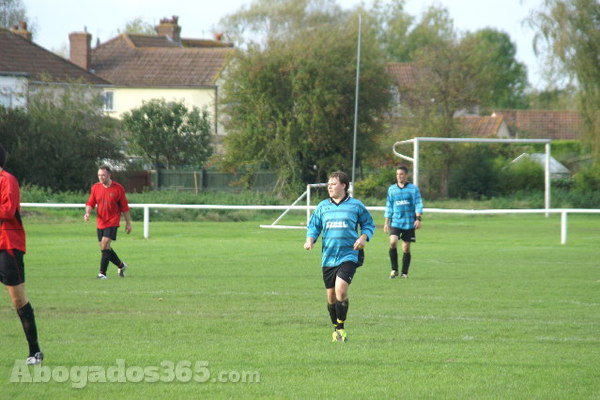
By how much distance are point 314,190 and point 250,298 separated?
32.3m

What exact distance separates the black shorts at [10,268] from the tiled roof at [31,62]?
51.6 meters

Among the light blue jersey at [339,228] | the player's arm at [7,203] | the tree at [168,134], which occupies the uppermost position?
the tree at [168,134]

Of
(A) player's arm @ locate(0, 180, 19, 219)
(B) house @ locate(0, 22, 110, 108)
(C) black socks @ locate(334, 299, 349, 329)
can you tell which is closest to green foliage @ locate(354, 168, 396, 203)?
(B) house @ locate(0, 22, 110, 108)

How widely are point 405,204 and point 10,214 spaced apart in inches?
391

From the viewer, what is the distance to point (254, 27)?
73.7 m

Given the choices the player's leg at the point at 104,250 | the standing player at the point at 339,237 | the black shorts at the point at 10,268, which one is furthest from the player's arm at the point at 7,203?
the player's leg at the point at 104,250

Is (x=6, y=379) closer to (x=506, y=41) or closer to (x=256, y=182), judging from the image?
(x=256, y=182)

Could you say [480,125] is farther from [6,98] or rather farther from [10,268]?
[10,268]

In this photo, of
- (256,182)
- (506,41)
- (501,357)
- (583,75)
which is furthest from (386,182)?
(506,41)

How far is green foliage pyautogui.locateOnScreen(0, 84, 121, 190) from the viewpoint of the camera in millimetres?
41469

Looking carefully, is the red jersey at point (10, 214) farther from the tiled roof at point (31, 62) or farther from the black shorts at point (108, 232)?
the tiled roof at point (31, 62)

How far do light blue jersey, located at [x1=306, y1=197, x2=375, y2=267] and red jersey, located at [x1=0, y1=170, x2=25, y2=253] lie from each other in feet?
10.1

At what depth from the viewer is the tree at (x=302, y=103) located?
1918 inches

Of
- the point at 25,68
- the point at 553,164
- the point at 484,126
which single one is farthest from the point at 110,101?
the point at 553,164
